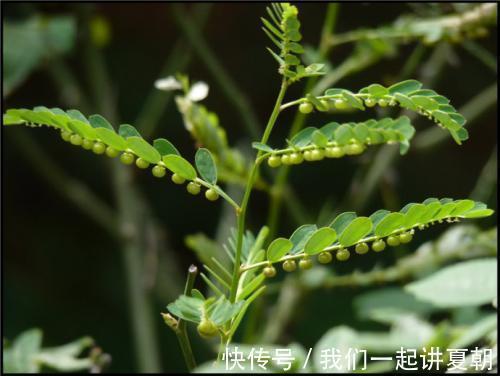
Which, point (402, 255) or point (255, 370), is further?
point (402, 255)

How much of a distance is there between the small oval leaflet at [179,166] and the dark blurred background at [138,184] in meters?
1.16

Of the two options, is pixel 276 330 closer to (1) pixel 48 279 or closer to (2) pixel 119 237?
(2) pixel 119 237

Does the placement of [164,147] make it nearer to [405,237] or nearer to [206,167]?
[206,167]

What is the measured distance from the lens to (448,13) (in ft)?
3.00

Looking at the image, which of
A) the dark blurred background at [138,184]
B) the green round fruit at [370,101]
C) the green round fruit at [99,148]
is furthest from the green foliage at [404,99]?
the dark blurred background at [138,184]

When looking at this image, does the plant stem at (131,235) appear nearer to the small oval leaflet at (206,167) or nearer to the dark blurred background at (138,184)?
the dark blurred background at (138,184)

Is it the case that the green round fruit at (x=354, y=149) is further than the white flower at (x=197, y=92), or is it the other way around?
the white flower at (x=197, y=92)

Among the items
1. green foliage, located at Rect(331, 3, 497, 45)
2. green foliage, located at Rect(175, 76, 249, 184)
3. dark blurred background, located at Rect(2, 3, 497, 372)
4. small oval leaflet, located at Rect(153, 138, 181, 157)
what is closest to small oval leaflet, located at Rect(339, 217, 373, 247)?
small oval leaflet, located at Rect(153, 138, 181, 157)

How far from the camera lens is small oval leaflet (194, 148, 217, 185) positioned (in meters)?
0.44

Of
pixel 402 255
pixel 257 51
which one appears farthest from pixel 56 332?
pixel 402 255

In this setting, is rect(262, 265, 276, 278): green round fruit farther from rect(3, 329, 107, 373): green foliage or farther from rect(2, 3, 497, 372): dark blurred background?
rect(2, 3, 497, 372): dark blurred background

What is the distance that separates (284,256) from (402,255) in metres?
0.75

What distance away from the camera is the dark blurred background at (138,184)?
169 cm

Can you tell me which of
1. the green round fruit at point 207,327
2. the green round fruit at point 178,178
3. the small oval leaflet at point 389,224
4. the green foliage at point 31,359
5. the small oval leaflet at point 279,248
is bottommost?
the green foliage at point 31,359
